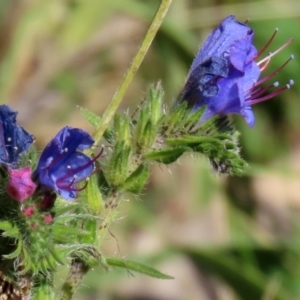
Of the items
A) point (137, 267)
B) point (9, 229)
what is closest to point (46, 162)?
point (9, 229)

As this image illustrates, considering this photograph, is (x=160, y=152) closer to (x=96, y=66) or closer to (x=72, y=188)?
(x=72, y=188)

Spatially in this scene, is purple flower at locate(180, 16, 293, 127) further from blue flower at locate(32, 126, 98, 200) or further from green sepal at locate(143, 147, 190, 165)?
blue flower at locate(32, 126, 98, 200)

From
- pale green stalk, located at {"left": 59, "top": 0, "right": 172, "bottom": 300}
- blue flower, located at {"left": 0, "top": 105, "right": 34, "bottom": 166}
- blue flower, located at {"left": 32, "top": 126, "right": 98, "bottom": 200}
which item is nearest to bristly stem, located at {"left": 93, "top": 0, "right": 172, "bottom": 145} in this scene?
pale green stalk, located at {"left": 59, "top": 0, "right": 172, "bottom": 300}

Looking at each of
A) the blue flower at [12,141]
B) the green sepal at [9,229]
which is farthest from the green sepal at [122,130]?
the green sepal at [9,229]

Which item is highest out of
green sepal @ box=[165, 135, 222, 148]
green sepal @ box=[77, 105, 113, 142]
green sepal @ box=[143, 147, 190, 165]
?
green sepal @ box=[165, 135, 222, 148]

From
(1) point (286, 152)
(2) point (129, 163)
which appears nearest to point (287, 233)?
(1) point (286, 152)

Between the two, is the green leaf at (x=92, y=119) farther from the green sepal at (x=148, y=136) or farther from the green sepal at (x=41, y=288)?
the green sepal at (x=41, y=288)

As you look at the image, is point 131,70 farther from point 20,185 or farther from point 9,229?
point 9,229
